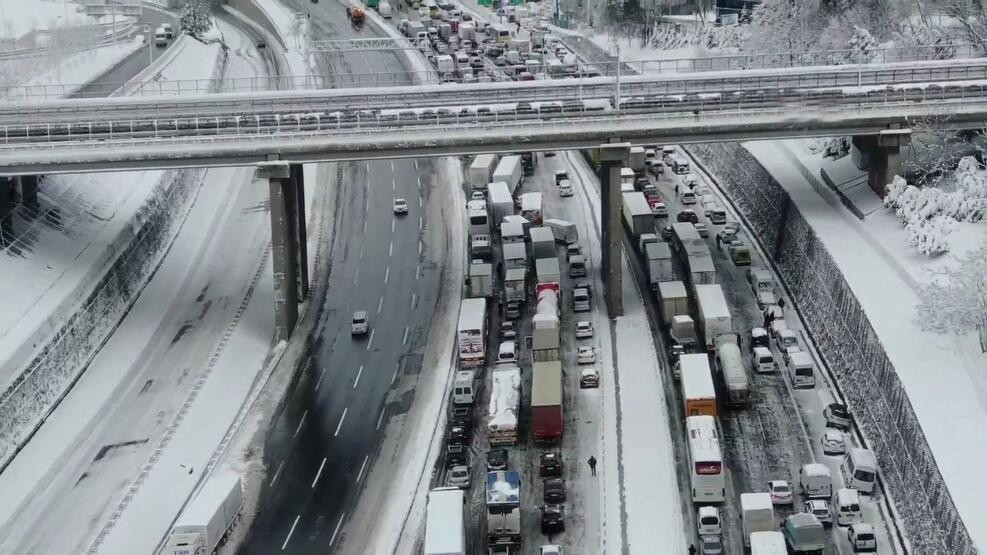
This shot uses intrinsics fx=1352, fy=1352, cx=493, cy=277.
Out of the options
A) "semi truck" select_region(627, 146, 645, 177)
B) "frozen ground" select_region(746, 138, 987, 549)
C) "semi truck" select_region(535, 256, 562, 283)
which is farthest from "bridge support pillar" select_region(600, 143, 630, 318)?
"semi truck" select_region(627, 146, 645, 177)

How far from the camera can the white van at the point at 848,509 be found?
184 feet

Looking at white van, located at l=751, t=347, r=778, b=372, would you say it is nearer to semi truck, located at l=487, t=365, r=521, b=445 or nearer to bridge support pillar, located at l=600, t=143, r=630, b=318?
bridge support pillar, located at l=600, t=143, r=630, b=318

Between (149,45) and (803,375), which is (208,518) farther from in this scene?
(149,45)

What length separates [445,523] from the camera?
5384cm

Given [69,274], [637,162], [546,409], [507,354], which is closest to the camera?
[546,409]

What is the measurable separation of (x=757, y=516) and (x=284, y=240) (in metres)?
35.7

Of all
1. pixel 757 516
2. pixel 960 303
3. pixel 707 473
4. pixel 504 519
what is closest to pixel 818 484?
pixel 707 473

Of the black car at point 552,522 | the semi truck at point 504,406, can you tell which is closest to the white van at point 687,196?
the semi truck at point 504,406

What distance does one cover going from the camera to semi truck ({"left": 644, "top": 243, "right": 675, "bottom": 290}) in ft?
268

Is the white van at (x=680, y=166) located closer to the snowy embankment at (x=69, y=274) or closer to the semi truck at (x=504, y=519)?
the snowy embankment at (x=69, y=274)

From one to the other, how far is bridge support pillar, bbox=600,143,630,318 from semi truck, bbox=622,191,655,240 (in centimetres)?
930

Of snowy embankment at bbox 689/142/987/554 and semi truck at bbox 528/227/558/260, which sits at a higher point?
snowy embankment at bbox 689/142/987/554

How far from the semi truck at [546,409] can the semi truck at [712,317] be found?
1074 cm

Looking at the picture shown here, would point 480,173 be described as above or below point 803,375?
below
